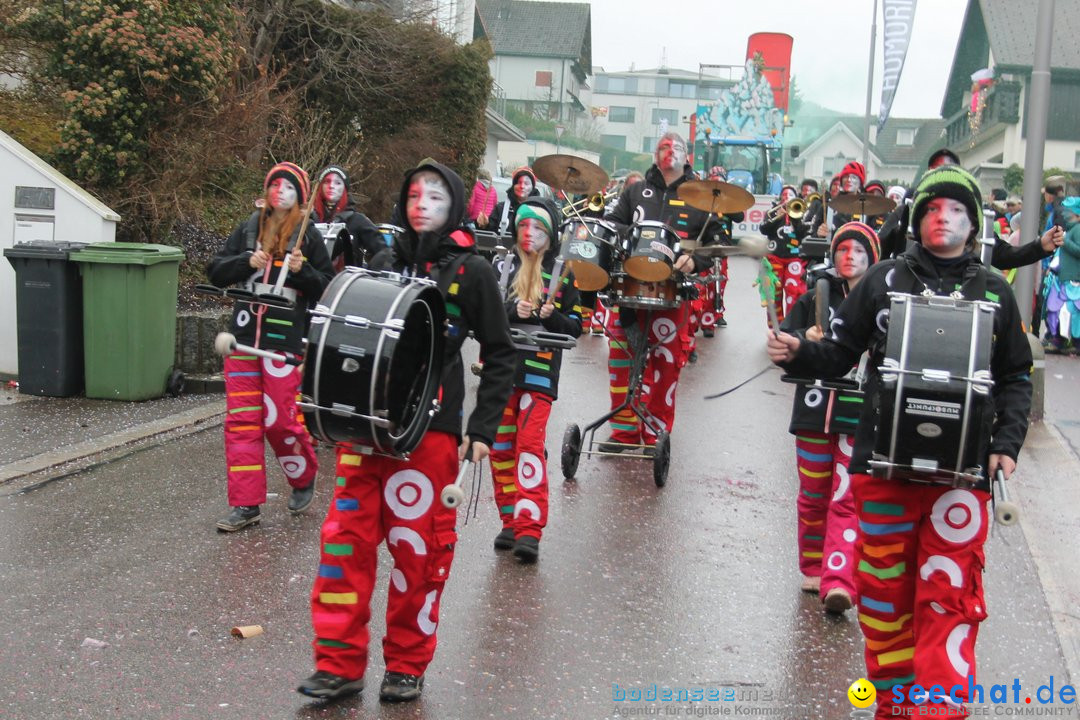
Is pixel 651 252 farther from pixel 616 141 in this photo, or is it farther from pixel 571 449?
pixel 616 141

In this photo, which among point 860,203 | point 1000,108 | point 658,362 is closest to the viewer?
point 658,362

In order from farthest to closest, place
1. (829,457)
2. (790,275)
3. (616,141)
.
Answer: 1. (616,141)
2. (790,275)
3. (829,457)

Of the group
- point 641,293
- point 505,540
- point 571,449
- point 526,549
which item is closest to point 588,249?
point 641,293

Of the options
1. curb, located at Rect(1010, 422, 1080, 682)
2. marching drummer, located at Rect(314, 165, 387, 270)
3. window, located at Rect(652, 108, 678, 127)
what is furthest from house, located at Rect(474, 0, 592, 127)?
marching drummer, located at Rect(314, 165, 387, 270)

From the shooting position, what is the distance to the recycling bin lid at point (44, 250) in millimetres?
9398

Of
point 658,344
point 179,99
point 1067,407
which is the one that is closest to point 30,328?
point 179,99

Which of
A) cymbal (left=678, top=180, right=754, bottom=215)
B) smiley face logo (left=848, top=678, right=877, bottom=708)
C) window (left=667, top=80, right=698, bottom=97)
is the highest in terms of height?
window (left=667, top=80, right=698, bottom=97)

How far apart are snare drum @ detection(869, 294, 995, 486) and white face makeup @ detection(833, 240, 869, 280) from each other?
2029 millimetres

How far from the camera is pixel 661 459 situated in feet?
27.0

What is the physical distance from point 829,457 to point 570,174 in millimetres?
3462

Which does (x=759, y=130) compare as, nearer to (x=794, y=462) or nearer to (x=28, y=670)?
(x=794, y=462)

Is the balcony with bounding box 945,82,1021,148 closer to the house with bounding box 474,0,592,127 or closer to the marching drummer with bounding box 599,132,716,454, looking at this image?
the house with bounding box 474,0,592,127

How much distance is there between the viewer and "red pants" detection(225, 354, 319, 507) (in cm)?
665

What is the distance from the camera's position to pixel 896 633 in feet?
14.2
